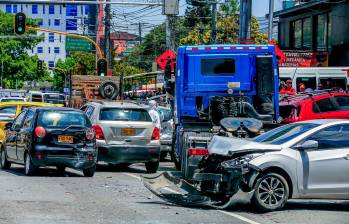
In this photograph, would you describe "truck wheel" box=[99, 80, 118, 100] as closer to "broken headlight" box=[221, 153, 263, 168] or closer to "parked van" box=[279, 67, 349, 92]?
"parked van" box=[279, 67, 349, 92]

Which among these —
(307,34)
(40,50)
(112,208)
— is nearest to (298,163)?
(112,208)

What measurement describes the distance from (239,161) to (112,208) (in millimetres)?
2166

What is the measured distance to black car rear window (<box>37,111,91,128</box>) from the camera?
730 inches

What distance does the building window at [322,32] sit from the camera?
4469 centimetres

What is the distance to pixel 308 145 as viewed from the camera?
1345 cm

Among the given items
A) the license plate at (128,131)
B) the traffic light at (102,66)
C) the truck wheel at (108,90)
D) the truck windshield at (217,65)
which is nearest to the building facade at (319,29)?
the traffic light at (102,66)

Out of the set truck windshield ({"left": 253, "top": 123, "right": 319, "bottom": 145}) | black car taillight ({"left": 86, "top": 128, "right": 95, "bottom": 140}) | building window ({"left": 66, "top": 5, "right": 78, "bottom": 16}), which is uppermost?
building window ({"left": 66, "top": 5, "right": 78, "bottom": 16})

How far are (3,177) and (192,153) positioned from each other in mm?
4766

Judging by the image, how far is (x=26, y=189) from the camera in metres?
15.3

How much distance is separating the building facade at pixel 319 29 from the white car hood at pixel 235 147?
28.2 metres

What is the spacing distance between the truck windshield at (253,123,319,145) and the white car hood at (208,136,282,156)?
340 millimetres

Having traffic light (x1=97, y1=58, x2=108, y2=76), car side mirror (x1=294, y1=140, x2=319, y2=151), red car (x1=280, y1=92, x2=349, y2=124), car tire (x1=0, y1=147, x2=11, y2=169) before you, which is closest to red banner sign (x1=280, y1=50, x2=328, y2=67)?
traffic light (x1=97, y1=58, x2=108, y2=76)

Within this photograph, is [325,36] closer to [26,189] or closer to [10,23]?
[26,189]

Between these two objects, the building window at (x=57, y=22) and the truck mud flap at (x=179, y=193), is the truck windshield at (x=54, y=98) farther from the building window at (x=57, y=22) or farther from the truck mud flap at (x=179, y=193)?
the building window at (x=57, y=22)
